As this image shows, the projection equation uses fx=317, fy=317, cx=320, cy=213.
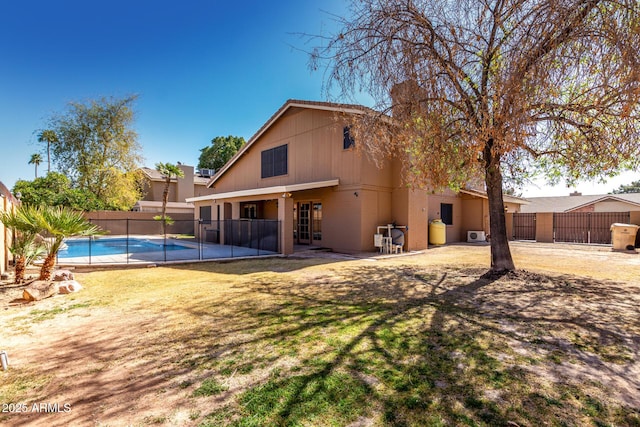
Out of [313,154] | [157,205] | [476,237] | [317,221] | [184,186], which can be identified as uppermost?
[184,186]

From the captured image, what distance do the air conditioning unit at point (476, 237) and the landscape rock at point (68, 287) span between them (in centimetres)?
1865

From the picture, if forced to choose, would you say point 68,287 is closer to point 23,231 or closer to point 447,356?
point 23,231

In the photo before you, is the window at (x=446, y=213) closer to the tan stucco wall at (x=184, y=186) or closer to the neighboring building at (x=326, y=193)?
the neighboring building at (x=326, y=193)

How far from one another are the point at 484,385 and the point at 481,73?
6205mm

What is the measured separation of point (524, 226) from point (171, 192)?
1207 inches

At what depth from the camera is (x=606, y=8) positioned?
4.79 m

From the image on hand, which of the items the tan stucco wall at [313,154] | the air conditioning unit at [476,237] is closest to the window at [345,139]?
the tan stucco wall at [313,154]

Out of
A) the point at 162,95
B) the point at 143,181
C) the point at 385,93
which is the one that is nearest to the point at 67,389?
the point at 385,93

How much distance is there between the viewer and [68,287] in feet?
22.2

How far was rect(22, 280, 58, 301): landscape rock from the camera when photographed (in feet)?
19.4

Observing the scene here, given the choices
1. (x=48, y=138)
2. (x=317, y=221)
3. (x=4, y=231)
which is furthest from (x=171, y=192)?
(x=4, y=231)

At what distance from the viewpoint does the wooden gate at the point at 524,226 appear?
20.1 meters

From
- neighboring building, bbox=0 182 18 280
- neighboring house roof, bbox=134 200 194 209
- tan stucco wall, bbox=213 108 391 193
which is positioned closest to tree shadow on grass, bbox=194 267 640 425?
tan stucco wall, bbox=213 108 391 193

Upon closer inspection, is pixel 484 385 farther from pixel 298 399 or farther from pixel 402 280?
pixel 402 280
